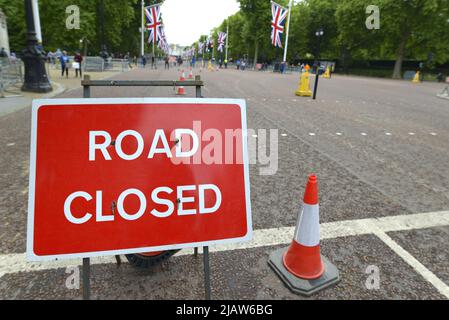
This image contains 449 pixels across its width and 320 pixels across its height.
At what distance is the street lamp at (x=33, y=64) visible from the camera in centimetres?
1044

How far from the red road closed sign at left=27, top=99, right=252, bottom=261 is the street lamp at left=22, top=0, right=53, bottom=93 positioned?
Result: 1104 centimetres

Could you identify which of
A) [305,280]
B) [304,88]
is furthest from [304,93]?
[305,280]

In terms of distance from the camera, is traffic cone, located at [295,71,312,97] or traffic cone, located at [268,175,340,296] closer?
traffic cone, located at [268,175,340,296]

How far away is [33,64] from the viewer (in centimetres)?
1070

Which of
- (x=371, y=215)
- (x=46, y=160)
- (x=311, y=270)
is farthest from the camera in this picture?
(x=371, y=215)

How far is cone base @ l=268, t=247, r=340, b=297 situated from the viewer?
2078 mm

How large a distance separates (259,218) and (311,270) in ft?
3.06

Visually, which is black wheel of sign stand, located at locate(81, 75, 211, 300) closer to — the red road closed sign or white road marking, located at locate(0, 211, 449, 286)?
the red road closed sign

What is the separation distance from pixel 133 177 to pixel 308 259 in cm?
138

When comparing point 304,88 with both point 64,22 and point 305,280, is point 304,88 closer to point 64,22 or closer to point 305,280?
point 305,280

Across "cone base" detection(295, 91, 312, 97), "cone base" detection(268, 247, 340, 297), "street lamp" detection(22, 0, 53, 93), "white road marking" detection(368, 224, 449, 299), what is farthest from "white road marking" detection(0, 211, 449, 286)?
"cone base" detection(295, 91, 312, 97)
